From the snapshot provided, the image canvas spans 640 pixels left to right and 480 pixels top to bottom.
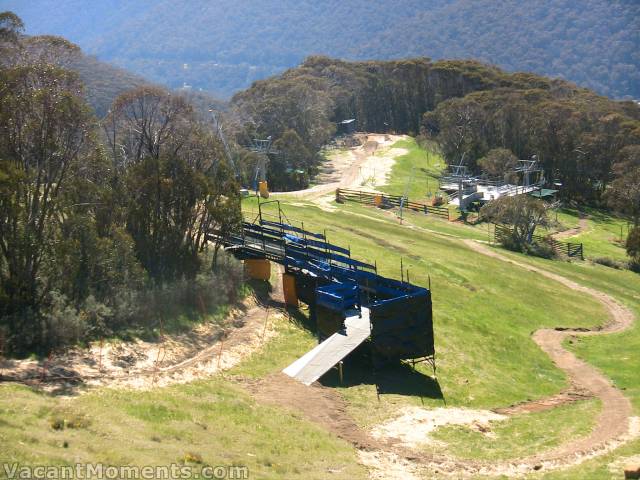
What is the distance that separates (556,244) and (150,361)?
5238 centimetres

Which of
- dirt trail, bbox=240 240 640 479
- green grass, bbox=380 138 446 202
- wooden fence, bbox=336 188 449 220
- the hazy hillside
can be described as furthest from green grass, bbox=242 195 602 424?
the hazy hillside

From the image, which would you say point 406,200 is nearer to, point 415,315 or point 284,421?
point 415,315

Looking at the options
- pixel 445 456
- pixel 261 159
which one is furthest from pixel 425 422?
pixel 261 159

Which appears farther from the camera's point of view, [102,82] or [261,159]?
[102,82]

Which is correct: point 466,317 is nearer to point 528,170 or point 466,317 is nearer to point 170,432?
point 170,432

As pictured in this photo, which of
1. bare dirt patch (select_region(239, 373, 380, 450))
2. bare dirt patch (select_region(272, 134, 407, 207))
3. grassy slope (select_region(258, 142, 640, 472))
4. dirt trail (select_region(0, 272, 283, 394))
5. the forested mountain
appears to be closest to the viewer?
dirt trail (select_region(0, 272, 283, 394))

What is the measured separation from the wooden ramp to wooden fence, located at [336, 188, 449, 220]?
152 feet

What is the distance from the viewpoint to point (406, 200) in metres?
83.3

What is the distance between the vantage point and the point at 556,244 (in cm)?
7156

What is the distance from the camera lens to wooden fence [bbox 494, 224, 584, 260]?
6914 centimetres

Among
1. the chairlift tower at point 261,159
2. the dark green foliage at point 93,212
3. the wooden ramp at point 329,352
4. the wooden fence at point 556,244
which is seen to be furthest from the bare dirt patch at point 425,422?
the chairlift tower at point 261,159

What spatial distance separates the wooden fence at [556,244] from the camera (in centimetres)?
6914

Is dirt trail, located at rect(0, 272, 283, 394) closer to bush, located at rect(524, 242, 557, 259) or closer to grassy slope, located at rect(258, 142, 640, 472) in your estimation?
grassy slope, located at rect(258, 142, 640, 472)

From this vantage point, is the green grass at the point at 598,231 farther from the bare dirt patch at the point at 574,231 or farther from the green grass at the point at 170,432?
the green grass at the point at 170,432
